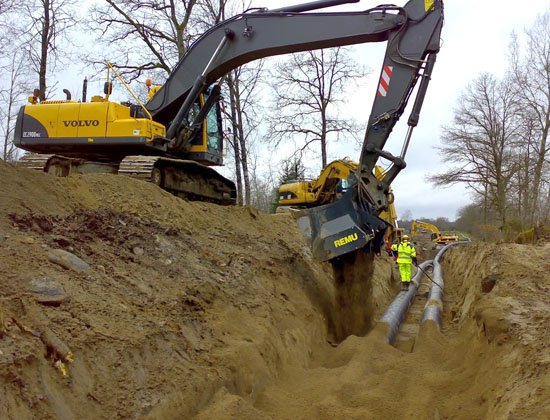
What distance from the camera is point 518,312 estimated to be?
5383 millimetres

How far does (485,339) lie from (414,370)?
0.85 metres

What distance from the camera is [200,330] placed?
15.8ft

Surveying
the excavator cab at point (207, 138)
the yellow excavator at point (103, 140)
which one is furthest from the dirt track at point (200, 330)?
the excavator cab at point (207, 138)

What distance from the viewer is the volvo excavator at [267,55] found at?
7.50m

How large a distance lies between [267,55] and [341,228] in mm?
3630

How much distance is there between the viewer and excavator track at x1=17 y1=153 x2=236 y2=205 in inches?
348

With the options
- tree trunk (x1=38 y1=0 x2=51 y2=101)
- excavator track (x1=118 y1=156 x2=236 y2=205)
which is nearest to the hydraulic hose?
excavator track (x1=118 y1=156 x2=236 y2=205)

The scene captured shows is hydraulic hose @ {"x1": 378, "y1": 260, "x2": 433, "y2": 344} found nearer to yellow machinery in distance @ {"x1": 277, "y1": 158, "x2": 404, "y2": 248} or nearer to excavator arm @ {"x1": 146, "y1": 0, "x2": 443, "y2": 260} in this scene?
excavator arm @ {"x1": 146, "y1": 0, "x2": 443, "y2": 260}

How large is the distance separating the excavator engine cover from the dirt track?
28.3 inches

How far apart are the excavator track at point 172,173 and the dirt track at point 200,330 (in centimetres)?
119

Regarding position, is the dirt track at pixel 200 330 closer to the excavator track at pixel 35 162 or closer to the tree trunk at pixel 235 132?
the excavator track at pixel 35 162

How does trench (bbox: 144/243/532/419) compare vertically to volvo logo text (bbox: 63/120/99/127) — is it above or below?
below

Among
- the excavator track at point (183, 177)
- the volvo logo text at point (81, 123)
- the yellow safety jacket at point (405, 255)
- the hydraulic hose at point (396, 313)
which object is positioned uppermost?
the volvo logo text at point (81, 123)

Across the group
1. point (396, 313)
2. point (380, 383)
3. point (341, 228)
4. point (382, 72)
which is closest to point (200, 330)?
point (380, 383)
